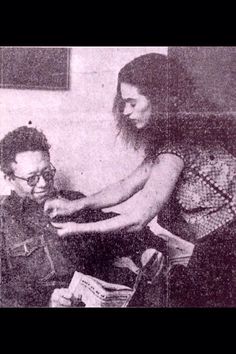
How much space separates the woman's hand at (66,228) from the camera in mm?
2766

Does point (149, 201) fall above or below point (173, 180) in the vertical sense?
below

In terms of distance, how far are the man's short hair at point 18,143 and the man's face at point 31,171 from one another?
0.03 metres

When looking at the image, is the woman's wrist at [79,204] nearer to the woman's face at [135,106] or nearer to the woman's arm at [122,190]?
the woman's arm at [122,190]

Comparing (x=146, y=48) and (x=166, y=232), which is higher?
(x=146, y=48)

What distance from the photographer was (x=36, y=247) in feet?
9.04

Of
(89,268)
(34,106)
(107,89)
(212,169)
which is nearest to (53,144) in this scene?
(34,106)

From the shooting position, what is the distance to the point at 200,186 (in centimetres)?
278

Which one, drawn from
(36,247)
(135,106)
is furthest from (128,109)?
(36,247)

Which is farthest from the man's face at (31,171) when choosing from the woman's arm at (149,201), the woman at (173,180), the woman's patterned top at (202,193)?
the woman's patterned top at (202,193)

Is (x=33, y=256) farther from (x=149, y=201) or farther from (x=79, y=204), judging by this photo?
(x=149, y=201)

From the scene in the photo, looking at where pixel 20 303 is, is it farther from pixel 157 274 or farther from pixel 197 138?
pixel 197 138

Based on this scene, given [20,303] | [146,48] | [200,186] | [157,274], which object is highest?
[146,48]

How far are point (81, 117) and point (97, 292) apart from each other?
1.06m

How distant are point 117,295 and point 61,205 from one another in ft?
2.10
